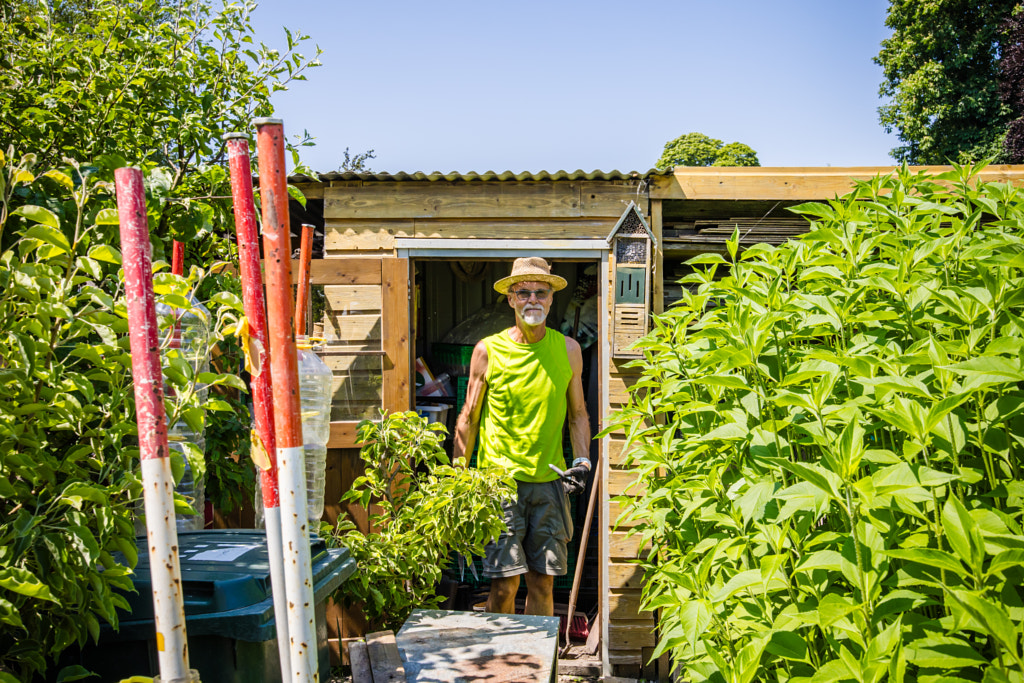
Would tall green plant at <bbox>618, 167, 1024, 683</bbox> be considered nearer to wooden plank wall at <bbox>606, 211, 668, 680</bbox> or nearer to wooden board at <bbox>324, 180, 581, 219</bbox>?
wooden plank wall at <bbox>606, 211, 668, 680</bbox>

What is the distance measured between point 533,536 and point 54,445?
10.9 feet

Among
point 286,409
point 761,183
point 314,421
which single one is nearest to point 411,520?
point 314,421

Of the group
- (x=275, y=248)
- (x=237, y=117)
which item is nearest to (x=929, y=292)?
(x=275, y=248)

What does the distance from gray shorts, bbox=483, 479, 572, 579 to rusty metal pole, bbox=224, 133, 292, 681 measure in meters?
3.32

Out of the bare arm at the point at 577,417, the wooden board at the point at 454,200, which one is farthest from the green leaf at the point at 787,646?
the wooden board at the point at 454,200

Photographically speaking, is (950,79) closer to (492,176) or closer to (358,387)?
(492,176)

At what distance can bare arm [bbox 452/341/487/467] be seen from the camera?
477 centimetres

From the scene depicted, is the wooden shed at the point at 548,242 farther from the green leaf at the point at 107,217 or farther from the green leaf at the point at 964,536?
the green leaf at the point at 964,536

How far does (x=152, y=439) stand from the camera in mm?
1144

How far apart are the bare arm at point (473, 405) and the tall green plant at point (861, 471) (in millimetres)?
2783

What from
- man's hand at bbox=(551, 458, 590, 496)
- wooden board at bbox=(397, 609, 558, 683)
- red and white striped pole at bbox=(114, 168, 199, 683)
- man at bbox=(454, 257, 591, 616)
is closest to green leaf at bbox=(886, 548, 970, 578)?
red and white striped pole at bbox=(114, 168, 199, 683)

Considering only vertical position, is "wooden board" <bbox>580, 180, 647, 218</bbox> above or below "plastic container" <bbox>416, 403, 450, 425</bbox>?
above

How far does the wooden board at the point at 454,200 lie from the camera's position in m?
4.92

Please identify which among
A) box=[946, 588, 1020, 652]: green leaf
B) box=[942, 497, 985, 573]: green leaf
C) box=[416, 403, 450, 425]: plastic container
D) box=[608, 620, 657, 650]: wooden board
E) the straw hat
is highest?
the straw hat
